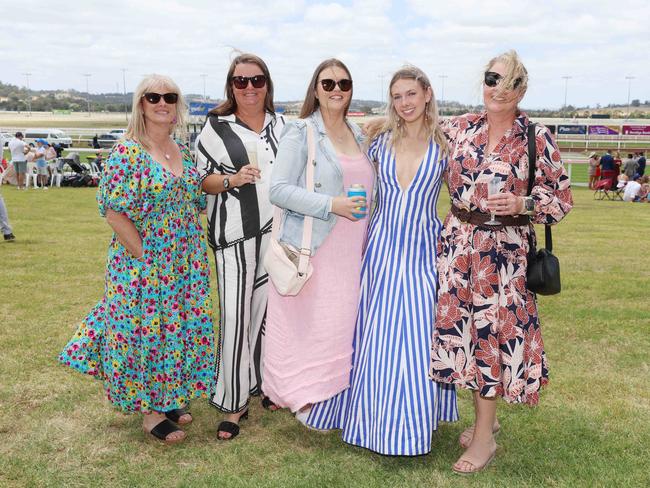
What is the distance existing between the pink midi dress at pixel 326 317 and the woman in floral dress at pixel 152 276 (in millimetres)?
511

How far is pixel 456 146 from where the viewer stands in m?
3.42

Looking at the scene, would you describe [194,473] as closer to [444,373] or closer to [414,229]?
[444,373]

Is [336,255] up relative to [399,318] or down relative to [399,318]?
up

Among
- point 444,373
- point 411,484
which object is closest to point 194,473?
point 411,484

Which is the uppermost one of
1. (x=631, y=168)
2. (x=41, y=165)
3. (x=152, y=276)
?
(x=152, y=276)

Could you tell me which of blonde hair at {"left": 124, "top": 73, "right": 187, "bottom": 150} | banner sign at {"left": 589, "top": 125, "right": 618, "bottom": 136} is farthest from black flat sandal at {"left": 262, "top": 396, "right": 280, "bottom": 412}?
banner sign at {"left": 589, "top": 125, "right": 618, "bottom": 136}

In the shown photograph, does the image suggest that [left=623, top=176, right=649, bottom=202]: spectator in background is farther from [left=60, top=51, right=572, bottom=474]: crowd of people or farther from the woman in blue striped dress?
the woman in blue striped dress

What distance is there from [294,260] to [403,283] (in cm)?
61

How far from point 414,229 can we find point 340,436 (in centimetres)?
142

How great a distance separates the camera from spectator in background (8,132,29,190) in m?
20.1

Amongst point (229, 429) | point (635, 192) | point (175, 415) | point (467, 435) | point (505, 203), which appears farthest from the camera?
point (635, 192)

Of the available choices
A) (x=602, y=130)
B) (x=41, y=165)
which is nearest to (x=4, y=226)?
(x=41, y=165)

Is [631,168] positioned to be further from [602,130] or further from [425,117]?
[602,130]

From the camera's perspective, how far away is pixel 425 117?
3.59 metres
